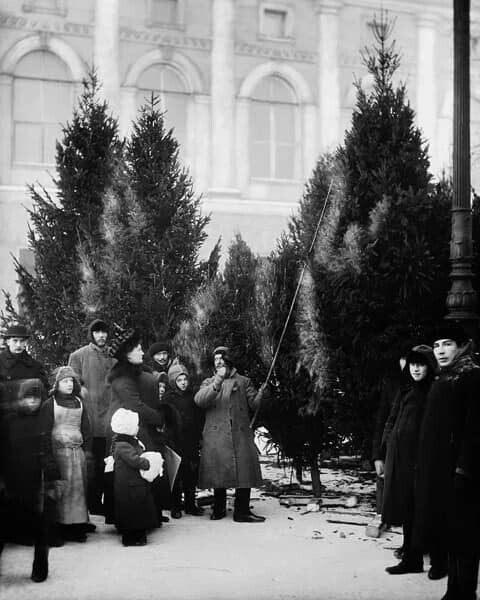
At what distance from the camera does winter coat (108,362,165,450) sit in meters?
9.70

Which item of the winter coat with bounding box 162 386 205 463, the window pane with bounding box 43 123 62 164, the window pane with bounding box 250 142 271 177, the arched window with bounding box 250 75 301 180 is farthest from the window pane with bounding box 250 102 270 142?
the winter coat with bounding box 162 386 205 463

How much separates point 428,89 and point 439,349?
Result: 23.4m

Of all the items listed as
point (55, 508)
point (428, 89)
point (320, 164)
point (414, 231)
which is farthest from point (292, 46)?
point (55, 508)

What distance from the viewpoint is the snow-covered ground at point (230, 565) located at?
7.16 metres

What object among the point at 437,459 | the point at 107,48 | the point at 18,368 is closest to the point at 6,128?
the point at 107,48

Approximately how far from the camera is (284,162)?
28484mm

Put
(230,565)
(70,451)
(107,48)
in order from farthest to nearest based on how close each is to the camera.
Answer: (107,48), (70,451), (230,565)

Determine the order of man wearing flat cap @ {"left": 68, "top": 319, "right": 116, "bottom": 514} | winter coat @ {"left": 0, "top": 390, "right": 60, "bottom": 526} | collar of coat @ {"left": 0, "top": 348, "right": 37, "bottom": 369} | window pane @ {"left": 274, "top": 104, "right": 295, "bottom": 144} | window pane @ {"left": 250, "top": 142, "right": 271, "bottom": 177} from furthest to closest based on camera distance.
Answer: window pane @ {"left": 274, "top": 104, "right": 295, "bottom": 144}, window pane @ {"left": 250, "top": 142, "right": 271, "bottom": 177}, man wearing flat cap @ {"left": 68, "top": 319, "right": 116, "bottom": 514}, collar of coat @ {"left": 0, "top": 348, "right": 37, "bottom": 369}, winter coat @ {"left": 0, "top": 390, "right": 60, "bottom": 526}

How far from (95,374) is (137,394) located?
1394 mm

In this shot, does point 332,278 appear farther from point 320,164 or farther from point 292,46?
point 292,46

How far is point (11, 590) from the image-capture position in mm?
7305

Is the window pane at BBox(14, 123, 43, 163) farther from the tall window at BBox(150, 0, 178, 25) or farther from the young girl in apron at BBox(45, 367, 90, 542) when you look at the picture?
the young girl in apron at BBox(45, 367, 90, 542)

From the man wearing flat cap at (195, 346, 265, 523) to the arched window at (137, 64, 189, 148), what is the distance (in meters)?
17.2

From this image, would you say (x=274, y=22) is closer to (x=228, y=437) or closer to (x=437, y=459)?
(x=228, y=437)
